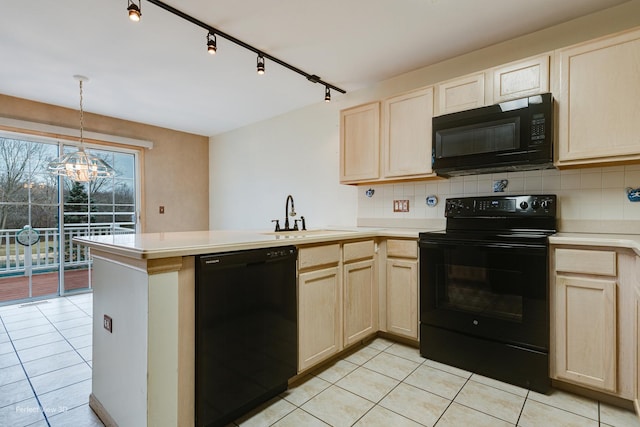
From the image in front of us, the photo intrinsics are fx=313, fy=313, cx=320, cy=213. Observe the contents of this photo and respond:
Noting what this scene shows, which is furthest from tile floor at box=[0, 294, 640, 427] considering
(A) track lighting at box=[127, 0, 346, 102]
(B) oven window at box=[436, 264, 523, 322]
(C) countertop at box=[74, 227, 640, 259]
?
(A) track lighting at box=[127, 0, 346, 102]

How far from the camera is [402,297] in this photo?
2533 mm

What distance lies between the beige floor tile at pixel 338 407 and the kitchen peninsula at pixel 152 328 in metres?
0.66

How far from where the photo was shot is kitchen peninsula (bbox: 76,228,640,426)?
1305 millimetres

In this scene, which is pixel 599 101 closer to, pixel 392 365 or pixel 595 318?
pixel 595 318

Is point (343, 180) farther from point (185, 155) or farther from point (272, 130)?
point (185, 155)

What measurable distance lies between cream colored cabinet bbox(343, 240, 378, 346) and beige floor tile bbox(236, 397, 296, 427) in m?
0.68

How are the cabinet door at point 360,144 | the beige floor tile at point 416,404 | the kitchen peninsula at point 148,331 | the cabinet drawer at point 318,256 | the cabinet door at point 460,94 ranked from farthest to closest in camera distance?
the cabinet door at point 360,144, the cabinet door at point 460,94, the cabinet drawer at point 318,256, the beige floor tile at point 416,404, the kitchen peninsula at point 148,331

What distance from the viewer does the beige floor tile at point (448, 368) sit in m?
2.13

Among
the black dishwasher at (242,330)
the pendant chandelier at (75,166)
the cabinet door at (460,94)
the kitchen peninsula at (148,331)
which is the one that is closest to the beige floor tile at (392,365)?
the black dishwasher at (242,330)

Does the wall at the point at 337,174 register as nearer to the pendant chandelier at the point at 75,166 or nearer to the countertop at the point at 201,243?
the countertop at the point at 201,243

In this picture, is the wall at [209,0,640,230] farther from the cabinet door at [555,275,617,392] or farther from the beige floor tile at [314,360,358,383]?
the beige floor tile at [314,360,358,383]

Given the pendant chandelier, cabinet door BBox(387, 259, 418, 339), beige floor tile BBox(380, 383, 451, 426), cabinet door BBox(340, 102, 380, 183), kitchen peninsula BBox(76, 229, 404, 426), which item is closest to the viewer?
kitchen peninsula BBox(76, 229, 404, 426)

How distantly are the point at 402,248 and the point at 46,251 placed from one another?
4.57 meters

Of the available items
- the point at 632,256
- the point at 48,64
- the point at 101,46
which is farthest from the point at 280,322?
the point at 48,64
